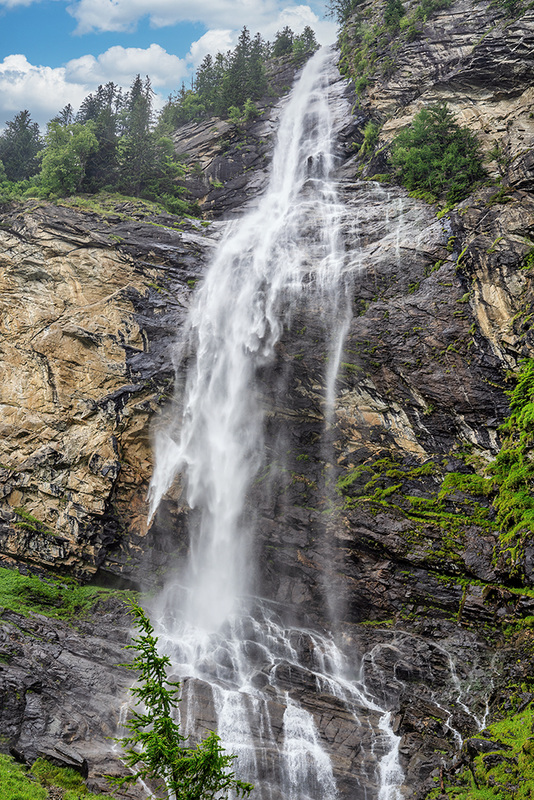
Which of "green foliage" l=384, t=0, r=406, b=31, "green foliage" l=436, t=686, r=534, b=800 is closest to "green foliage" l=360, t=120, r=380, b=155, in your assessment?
"green foliage" l=384, t=0, r=406, b=31

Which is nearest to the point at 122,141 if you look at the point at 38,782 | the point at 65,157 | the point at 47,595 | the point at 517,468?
the point at 65,157

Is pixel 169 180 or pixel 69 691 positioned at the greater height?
pixel 169 180

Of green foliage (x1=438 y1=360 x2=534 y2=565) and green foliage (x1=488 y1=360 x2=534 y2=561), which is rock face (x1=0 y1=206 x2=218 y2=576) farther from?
green foliage (x1=488 y1=360 x2=534 y2=561)

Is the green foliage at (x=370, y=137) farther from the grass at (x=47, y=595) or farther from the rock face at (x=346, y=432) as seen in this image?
the grass at (x=47, y=595)

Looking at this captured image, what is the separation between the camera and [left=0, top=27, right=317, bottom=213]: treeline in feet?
104

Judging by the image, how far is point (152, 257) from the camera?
26094mm

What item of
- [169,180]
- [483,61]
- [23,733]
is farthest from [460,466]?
[169,180]

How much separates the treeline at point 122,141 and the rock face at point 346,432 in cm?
642

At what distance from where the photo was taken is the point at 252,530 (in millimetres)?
21656

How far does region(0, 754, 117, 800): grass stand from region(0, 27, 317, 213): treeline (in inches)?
1157

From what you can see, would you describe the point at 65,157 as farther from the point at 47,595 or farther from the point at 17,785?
the point at 17,785

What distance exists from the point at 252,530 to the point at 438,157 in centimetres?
2123

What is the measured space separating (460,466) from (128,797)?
14.8 metres

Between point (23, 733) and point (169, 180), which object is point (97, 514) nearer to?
point (23, 733)
